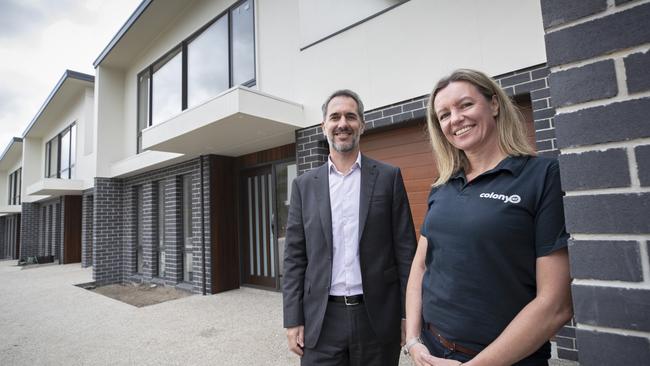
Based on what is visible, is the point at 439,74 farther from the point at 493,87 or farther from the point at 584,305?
the point at 584,305

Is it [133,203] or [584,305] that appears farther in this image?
[133,203]

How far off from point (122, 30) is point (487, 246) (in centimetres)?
931

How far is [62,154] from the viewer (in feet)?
43.8

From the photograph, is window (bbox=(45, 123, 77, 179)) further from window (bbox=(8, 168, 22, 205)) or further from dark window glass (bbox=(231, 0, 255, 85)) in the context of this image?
dark window glass (bbox=(231, 0, 255, 85))

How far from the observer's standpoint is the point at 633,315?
66 cm

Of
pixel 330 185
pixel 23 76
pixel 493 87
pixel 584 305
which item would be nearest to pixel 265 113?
pixel 330 185

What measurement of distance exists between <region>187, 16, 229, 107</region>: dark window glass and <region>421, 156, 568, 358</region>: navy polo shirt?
19.6 ft

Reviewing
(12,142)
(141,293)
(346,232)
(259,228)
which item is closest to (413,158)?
(346,232)

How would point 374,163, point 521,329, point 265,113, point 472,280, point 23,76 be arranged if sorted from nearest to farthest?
point 521,329
point 472,280
point 374,163
point 265,113
point 23,76

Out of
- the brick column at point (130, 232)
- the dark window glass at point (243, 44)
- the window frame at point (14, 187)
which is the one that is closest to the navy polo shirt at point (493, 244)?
the dark window glass at point (243, 44)

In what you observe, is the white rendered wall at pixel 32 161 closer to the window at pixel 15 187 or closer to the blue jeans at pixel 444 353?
the window at pixel 15 187

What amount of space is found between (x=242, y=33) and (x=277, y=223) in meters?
3.54

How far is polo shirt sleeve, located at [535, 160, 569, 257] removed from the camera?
904mm

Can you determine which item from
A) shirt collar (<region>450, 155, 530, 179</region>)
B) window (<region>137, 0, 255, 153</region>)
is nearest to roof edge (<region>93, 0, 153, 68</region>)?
window (<region>137, 0, 255, 153</region>)
